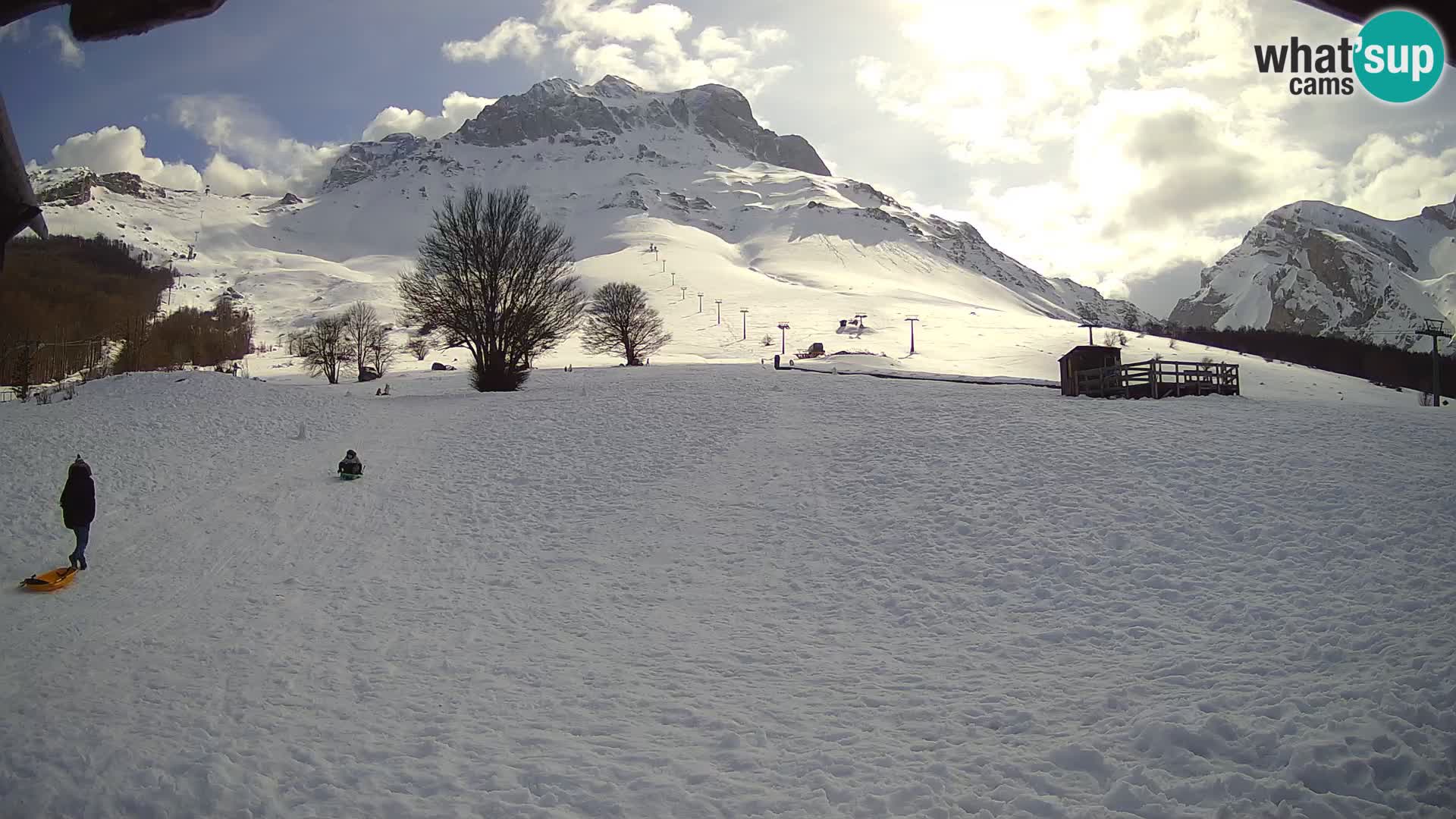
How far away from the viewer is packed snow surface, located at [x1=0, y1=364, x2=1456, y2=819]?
666cm

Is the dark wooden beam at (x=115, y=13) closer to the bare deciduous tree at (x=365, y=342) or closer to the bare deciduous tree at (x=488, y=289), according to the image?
the bare deciduous tree at (x=488, y=289)

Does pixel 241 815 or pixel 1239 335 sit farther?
pixel 1239 335

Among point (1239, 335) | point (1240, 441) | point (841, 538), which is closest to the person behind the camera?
point (841, 538)

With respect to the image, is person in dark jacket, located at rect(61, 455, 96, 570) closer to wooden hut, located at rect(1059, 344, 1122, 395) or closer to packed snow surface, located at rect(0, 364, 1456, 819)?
packed snow surface, located at rect(0, 364, 1456, 819)

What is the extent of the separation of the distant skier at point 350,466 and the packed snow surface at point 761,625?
43cm

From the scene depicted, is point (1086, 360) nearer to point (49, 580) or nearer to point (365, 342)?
point (49, 580)

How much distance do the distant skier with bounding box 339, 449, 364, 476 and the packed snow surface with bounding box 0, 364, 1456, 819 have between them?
1.40ft

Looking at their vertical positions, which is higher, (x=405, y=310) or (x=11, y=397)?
Result: (x=405, y=310)

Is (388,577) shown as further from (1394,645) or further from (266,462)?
(1394,645)

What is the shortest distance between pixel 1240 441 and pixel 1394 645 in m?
11.3

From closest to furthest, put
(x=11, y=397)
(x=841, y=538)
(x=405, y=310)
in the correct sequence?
1. (x=841, y=538)
2. (x=11, y=397)
3. (x=405, y=310)

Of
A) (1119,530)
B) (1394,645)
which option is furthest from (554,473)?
(1394,645)

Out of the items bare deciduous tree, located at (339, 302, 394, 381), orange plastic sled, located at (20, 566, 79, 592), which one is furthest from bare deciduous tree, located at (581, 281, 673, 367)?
orange plastic sled, located at (20, 566, 79, 592)

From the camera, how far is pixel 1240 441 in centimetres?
1803
